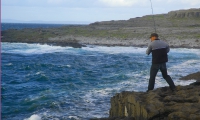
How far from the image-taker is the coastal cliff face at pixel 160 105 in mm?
8723

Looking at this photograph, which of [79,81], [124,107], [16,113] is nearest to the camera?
[124,107]

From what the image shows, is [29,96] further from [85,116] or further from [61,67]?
[61,67]

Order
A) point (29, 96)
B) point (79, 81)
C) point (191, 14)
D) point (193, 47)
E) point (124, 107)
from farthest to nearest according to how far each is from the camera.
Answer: point (191, 14), point (193, 47), point (79, 81), point (29, 96), point (124, 107)

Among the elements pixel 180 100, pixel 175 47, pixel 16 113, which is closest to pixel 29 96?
pixel 16 113

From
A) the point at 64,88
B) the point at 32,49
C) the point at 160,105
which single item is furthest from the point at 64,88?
the point at 32,49

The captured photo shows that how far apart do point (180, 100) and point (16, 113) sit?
31.3ft

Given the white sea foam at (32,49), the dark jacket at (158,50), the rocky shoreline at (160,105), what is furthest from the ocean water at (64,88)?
the white sea foam at (32,49)

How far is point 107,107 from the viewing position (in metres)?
16.4

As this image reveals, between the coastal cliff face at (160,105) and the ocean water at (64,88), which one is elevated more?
the coastal cliff face at (160,105)

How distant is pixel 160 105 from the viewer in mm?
9289

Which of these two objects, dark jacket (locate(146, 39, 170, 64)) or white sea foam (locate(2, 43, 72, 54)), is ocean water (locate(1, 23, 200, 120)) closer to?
dark jacket (locate(146, 39, 170, 64))

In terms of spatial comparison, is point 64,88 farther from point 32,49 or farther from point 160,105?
point 32,49

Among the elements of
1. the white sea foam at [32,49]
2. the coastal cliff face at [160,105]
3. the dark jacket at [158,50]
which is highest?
the dark jacket at [158,50]

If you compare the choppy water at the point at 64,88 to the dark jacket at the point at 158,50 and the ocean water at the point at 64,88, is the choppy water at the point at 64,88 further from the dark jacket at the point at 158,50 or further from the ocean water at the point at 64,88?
the dark jacket at the point at 158,50
